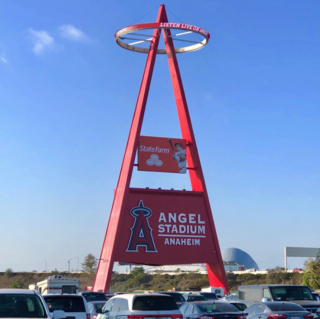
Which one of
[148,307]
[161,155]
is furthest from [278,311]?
[161,155]

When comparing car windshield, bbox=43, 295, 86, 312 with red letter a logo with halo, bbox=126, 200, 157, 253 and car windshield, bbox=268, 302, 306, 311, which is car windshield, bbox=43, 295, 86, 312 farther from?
red letter a logo with halo, bbox=126, 200, 157, 253

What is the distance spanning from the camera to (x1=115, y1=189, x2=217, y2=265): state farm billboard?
4172 cm

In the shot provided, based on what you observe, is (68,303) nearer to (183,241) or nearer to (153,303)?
(153,303)

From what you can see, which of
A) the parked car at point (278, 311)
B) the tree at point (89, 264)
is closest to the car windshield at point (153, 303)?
the parked car at point (278, 311)

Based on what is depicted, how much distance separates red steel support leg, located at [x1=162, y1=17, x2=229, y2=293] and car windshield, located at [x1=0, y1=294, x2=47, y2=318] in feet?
111

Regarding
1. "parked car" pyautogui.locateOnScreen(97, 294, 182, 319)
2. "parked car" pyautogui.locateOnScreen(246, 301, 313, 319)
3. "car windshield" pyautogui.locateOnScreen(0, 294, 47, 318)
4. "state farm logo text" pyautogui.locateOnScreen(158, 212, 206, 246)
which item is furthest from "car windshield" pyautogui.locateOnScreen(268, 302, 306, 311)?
"state farm logo text" pyautogui.locateOnScreen(158, 212, 206, 246)

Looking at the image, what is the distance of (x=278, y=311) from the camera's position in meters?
17.5

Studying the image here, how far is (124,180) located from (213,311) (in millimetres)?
24920

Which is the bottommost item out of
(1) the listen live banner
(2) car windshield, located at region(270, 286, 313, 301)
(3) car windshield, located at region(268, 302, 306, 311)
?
(3) car windshield, located at region(268, 302, 306, 311)

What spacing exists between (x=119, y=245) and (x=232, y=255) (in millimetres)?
105321

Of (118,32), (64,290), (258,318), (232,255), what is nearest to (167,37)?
(118,32)

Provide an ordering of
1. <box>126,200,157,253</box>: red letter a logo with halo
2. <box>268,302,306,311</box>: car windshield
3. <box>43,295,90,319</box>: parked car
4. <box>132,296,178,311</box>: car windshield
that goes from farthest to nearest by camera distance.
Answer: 1. <box>126,200,157,253</box>: red letter a logo with halo
2. <box>268,302,306,311</box>: car windshield
3. <box>43,295,90,319</box>: parked car
4. <box>132,296,178,311</box>: car windshield

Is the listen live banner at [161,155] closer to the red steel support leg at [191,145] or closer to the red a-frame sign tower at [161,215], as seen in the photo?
the red a-frame sign tower at [161,215]

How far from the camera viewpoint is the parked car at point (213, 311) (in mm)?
17547
